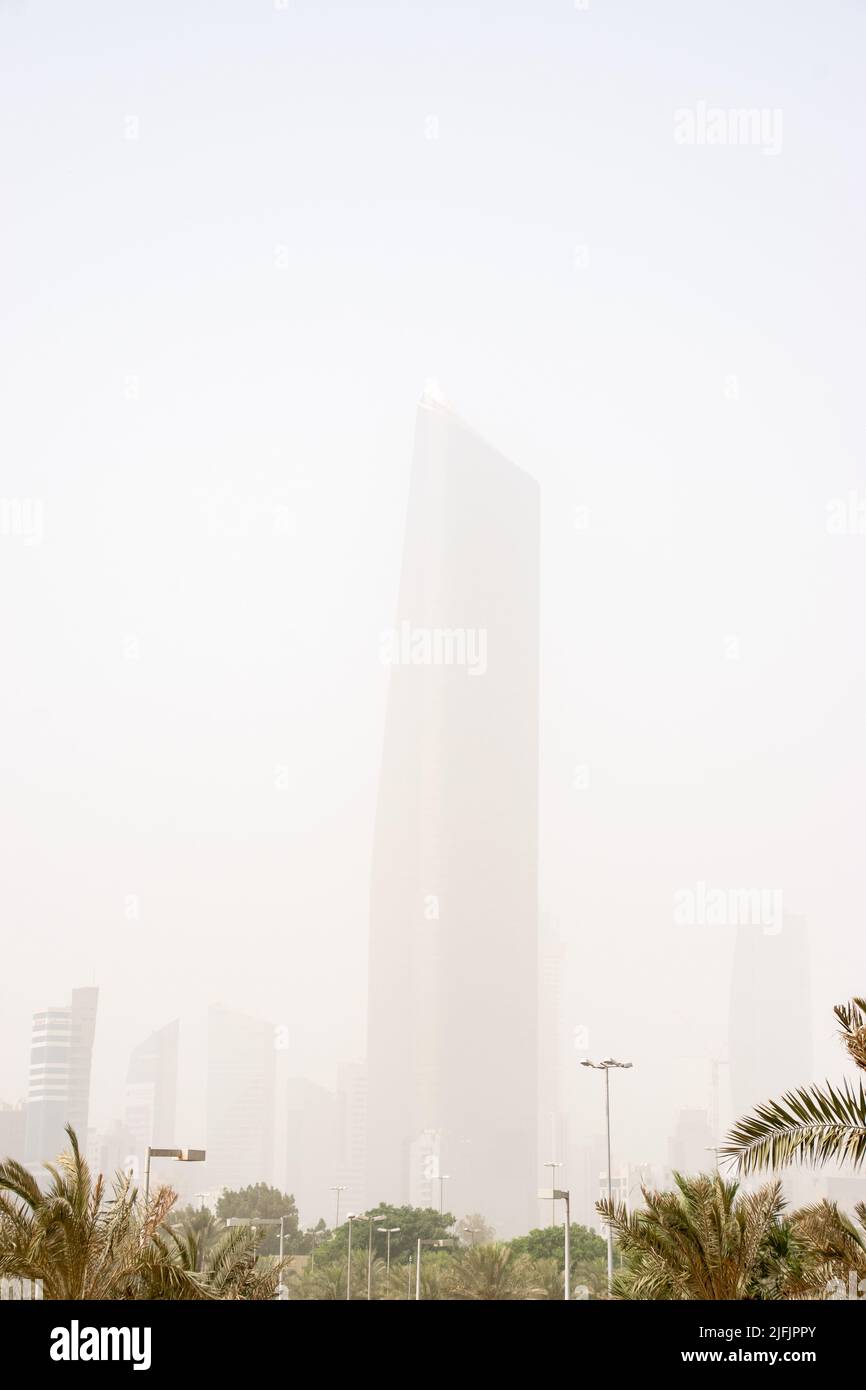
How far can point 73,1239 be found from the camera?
21.5 m

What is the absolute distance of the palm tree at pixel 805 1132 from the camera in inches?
525

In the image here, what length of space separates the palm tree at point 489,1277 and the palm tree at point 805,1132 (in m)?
53.9

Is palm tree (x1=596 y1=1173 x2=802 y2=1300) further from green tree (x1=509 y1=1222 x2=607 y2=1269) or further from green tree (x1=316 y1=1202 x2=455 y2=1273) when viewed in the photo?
green tree (x1=316 y1=1202 x2=455 y2=1273)

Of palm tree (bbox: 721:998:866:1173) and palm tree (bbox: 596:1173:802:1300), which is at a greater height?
palm tree (bbox: 721:998:866:1173)

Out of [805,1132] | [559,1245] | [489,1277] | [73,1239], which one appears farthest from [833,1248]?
[559,1245]

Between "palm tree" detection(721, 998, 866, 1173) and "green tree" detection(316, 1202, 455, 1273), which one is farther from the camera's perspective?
"green tree" detection(316, 1202, 455, 1273)

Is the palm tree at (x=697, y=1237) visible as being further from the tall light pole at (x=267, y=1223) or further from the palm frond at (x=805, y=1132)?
the palm frond at (x=805, y=1132)

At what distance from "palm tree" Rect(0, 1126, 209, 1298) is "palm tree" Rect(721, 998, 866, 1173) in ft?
34.4

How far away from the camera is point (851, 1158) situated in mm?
13391

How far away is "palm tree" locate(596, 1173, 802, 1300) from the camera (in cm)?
2164

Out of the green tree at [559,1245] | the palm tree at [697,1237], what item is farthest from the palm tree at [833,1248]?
the green tree at [559,1245]

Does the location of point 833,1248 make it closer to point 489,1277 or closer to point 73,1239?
point 73,1239

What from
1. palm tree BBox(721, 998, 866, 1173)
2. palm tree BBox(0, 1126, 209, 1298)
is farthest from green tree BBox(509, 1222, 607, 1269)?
palm tree BBox(721, 998, 866, 1173)
